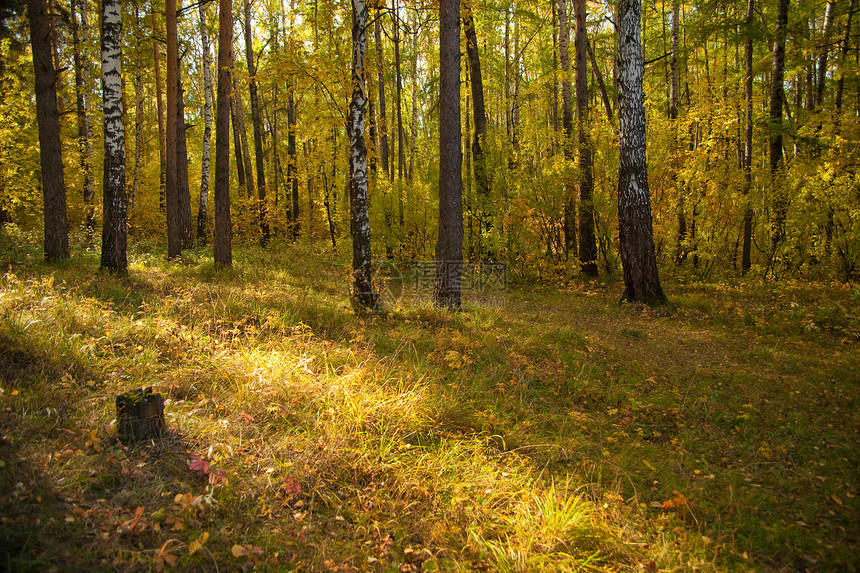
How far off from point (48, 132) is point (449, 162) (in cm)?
775

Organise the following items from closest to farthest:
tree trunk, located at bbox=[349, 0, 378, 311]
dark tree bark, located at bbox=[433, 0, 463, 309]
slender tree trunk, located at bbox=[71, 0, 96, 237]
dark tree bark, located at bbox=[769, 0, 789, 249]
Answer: tree trunk, located at bbox=[349, 0, 378, 311] < dark tree bark, located at bbox=[433, 0, 463, 309] < dark tree bark, located at bbox=[769, 0, 789, 249] < slender tree trunk, located at bbox=[71, 0, 96, 237]

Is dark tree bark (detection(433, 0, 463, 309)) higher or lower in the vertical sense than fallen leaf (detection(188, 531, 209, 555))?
higher

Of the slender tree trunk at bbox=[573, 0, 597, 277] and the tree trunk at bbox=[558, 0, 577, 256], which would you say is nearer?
the slender tree trunk at bbox=[573, 0, 597, 277]

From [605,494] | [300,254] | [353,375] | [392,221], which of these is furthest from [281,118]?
[605,494]

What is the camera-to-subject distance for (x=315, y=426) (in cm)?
330

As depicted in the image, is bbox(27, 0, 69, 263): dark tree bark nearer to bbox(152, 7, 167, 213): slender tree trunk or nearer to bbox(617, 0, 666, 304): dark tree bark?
bbox(152, 7, 167, 213): slender tree trunk

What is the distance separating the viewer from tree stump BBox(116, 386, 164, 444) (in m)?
2.82

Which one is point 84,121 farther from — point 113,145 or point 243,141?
point 113,145

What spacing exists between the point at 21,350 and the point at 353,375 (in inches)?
109

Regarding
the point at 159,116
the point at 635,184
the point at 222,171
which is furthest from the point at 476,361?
the point at 159,116

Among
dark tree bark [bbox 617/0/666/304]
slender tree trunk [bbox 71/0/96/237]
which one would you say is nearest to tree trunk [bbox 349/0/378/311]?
dark tree bark [bbox 617/0/666/304]

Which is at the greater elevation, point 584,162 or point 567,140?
point 567,140

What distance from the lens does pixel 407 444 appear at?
128 inches

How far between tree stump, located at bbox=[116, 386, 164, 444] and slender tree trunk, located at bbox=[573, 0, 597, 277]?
9504mm
